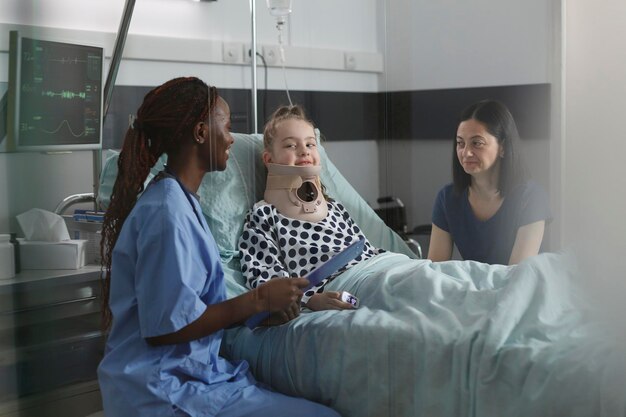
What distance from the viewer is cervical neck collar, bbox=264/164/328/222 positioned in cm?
141

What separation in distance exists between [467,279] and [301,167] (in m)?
0.39

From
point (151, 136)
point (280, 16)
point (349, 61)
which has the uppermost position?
point (280, 16)

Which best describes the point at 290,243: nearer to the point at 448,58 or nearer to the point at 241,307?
the point at 241,307

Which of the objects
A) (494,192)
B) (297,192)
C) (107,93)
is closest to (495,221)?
(494,192)

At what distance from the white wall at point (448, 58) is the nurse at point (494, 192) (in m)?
0.02

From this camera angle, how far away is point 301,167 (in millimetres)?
1406

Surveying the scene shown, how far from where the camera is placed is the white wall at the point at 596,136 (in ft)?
3.62

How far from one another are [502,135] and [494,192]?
0.08m

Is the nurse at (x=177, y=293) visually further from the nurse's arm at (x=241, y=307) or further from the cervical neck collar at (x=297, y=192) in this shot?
the cervical neck collar at (x=297, y=192)

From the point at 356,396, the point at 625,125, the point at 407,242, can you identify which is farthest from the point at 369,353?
the point at 625,125

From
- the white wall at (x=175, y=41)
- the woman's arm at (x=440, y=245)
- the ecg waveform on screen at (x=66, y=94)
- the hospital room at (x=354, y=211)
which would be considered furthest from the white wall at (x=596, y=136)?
the ecg waveform on screen at (x=66, y=94)

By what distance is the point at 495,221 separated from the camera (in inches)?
45.0

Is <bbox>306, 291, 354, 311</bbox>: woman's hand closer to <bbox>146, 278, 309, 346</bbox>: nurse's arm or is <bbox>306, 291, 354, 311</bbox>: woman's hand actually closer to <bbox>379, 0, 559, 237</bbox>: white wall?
<bbox>146, 278, 309, 346</bbox>: nurse's arm

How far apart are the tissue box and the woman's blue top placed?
1.09 meters
